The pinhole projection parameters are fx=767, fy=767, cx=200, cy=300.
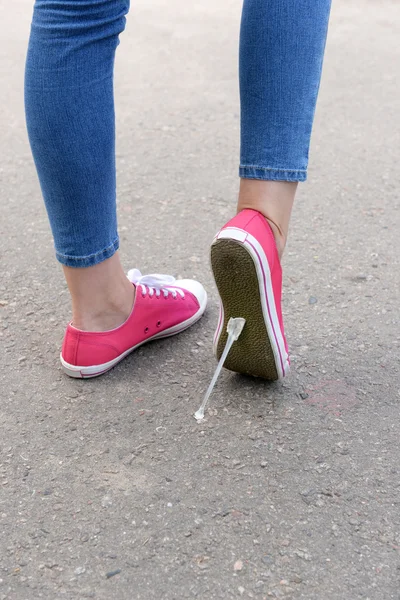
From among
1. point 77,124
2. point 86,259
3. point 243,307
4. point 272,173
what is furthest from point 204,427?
point 77,124

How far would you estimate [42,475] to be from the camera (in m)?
1.39

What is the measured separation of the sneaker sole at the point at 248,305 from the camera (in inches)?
52.3

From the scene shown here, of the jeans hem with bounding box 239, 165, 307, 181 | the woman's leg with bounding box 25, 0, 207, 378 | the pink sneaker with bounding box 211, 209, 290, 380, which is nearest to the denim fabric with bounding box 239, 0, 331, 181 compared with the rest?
the jeans hem with bounding box 239, 165, 307, 181

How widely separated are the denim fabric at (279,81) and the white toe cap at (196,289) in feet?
1.62

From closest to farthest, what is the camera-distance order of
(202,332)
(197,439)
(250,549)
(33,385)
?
(250,549) → (197,439) → (33,385) → (202,332)

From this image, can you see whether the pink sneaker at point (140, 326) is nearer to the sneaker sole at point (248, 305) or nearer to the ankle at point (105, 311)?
the ankle at point (105, 311)

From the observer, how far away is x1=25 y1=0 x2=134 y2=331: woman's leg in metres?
1.31

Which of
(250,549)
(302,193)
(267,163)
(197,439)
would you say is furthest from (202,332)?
(302,193)

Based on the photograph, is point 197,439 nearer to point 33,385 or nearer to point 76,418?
point 76,418

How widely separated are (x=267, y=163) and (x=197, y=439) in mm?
534

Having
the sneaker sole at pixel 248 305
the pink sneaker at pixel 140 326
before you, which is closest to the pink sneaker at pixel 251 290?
the sneaker sole at pixel 248 305

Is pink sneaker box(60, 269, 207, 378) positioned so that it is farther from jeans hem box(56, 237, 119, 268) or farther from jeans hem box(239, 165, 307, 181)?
jeans hem box(239, 165, 307, 181)

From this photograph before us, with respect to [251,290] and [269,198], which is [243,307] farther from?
[269,198]

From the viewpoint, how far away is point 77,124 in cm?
137
